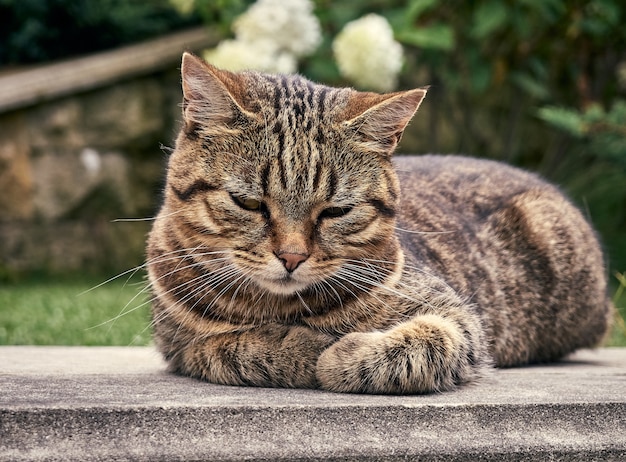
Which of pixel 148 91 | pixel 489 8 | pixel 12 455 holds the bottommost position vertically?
pixel 12 455

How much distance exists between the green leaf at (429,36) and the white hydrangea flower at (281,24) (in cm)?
60

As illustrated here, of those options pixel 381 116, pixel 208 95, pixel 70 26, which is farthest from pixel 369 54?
pixel 70 26

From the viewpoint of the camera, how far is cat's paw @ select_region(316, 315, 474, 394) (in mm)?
2193

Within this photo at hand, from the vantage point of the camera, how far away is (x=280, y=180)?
2.23 metres

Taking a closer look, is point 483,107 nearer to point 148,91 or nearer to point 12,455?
point 148,91

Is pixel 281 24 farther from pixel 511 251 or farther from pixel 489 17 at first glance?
pixel 511 251

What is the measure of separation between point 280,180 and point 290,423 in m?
0.63

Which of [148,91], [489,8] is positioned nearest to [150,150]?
[148,91]

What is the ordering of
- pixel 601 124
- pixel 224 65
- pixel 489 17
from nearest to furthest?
pixel 601 124
pixel 224 65
pixel 489 17

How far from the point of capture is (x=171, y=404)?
1900 millimetres

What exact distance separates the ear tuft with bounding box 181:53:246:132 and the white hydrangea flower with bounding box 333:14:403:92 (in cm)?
301

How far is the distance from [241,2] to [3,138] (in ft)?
6.24

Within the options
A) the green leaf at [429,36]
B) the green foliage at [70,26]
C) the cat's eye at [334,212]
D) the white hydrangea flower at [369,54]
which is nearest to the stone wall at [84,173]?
the green foliage at [70,26]

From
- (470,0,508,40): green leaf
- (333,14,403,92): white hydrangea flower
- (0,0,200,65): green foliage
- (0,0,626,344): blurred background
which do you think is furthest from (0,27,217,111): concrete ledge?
(470,0,508,40): green leaf
